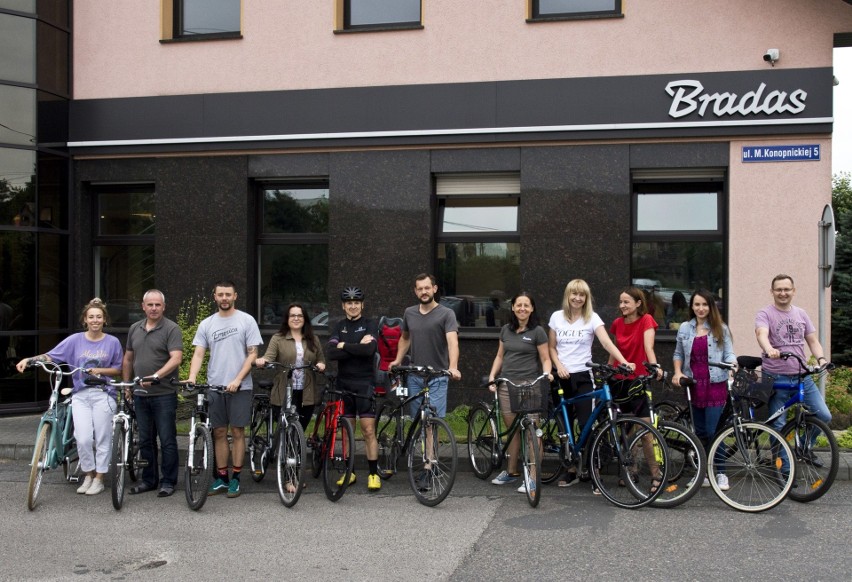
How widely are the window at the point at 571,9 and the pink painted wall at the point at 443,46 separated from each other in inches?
6.7

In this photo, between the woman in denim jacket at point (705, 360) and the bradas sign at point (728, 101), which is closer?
the woman in denim jacket at point (705, 360)

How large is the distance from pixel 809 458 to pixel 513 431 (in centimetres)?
242

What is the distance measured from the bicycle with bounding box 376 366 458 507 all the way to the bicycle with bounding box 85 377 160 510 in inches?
84.1

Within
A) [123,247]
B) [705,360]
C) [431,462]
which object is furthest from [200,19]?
[705,360]

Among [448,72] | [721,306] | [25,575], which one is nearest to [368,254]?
[448,72]

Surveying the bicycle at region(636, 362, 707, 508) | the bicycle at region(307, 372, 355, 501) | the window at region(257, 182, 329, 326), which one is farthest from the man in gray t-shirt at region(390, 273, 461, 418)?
the window at region(257, 182, 329, 326)

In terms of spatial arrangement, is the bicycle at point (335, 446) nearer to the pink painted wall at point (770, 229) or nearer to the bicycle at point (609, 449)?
the bicycle at point (609, 449)

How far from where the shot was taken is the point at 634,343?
8188mm

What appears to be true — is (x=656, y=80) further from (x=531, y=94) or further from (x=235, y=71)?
(x=235, y=71)

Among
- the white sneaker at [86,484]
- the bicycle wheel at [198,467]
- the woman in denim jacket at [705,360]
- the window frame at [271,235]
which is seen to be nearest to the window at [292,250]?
the window frame at [271,235]

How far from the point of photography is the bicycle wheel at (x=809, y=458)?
7203 mm

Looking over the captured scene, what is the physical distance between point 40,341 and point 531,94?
24.2ft

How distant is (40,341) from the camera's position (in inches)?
488

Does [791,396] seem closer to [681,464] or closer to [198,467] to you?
[681,464]
